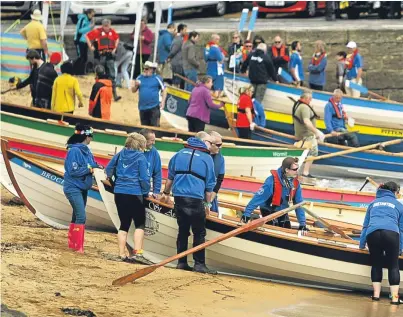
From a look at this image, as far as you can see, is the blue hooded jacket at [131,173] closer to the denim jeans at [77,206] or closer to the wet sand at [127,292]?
the denim jeans at [77,206]

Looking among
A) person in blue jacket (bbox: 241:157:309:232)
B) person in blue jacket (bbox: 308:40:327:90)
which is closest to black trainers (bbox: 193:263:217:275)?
person in blue jacket (bbox: 241:157:309:232)

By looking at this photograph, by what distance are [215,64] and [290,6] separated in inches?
298

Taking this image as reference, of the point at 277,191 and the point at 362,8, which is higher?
the point at 362,8

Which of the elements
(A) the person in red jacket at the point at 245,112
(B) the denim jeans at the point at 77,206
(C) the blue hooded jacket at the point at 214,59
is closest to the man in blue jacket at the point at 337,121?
(A) the person in red jacket at the point at 245,112


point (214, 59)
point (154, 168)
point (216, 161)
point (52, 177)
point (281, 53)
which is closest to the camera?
point (154, 168)

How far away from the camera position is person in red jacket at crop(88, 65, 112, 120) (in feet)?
68.0

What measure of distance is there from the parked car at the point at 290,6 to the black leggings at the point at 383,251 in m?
19.7

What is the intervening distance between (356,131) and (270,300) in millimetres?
10613

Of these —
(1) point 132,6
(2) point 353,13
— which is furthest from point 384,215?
(2) point 353,13

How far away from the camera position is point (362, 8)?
32875 millimetres

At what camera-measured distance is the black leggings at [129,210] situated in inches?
575

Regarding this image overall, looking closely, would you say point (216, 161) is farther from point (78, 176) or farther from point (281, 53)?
point (281, 53)

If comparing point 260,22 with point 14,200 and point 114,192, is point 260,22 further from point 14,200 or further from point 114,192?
point 114,192

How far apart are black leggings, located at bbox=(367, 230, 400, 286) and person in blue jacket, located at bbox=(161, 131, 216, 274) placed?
1901 mm
